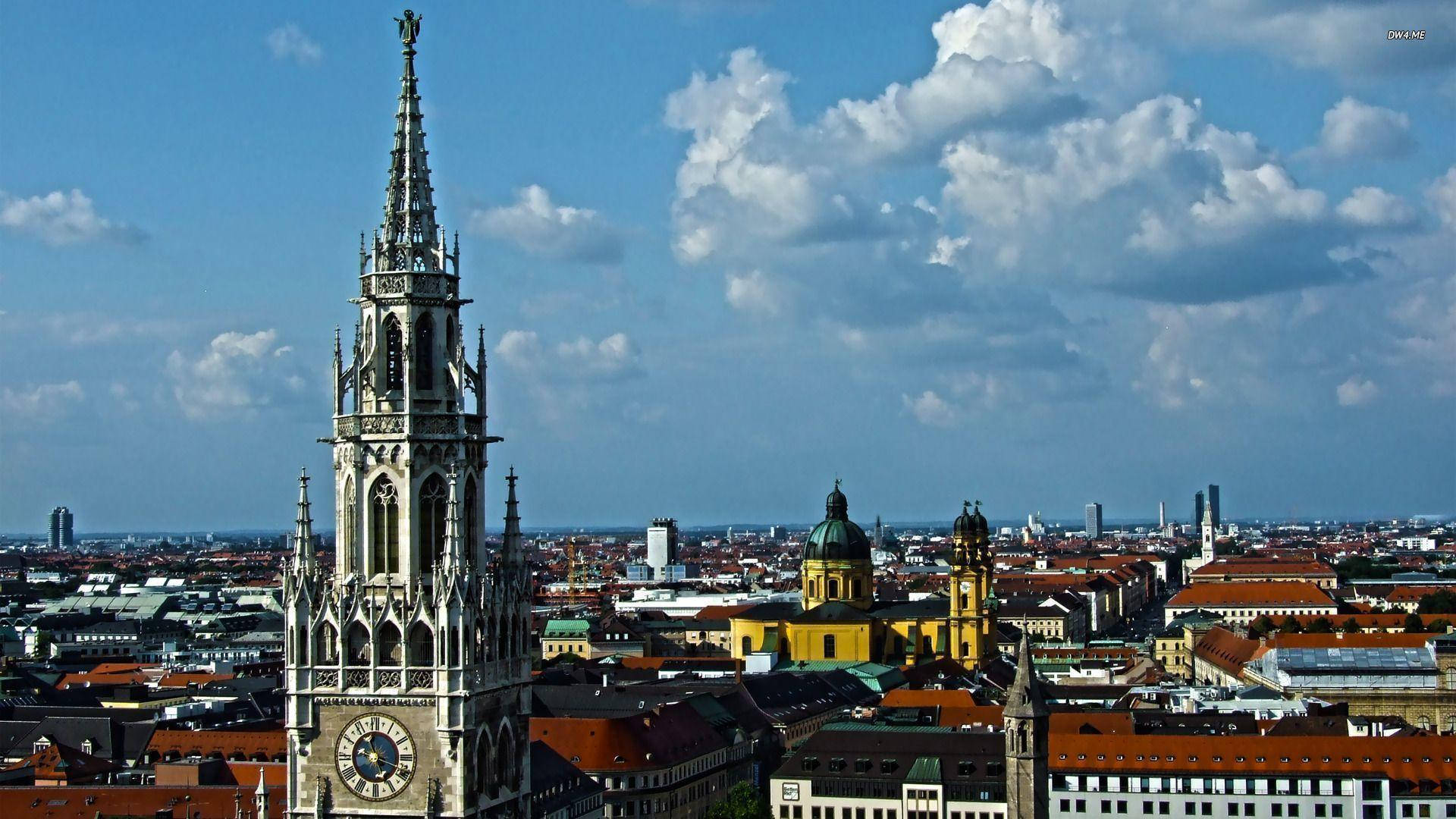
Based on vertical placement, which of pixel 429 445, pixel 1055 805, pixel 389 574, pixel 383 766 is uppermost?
pixel 429 445

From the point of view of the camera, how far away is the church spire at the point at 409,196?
31953 millimetres

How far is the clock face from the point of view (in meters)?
31.2

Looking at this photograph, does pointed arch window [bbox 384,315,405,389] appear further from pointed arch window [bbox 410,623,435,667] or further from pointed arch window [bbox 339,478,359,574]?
pointed arch window [bbox 410,623,435,667]

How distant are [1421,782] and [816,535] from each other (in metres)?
75.2

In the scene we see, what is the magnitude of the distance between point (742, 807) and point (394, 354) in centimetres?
6147

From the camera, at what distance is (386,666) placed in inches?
→ 1228

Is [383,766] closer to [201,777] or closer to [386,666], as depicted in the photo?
[386,666]

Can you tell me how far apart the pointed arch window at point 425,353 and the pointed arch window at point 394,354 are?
0.24 meters

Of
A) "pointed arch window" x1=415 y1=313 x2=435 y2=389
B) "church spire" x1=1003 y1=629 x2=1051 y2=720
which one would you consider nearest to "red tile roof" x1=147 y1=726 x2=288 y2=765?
"church spire" x1=1003 y1=629 x2=1051 y2=720

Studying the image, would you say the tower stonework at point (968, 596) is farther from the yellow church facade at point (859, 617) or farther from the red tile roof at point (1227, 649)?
the red tile roof at point (1227, 649)

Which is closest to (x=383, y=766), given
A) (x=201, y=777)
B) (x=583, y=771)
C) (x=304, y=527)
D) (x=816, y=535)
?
(x=304, y=527)

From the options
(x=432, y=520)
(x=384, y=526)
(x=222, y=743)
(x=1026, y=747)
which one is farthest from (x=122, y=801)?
(x=432, y=520)

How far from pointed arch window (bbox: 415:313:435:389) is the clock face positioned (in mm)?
5275

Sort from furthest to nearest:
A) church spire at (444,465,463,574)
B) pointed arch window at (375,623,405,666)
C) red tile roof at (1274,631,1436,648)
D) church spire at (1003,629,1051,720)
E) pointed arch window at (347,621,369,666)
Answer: red tile roof at (1274,631,1436,648) < church spire at (1003,629,1051,720) < pointed arch window at (347,621,369,666) < pointed arch window at (375,623,405,666) < church spire at (444,465,463,574)
